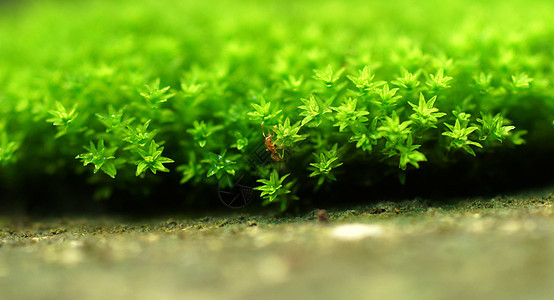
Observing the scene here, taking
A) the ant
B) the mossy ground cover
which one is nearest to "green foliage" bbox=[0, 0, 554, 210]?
the ant

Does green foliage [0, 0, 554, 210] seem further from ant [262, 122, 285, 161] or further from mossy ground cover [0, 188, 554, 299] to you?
mossy ground cover [0, 188, 554, 299]

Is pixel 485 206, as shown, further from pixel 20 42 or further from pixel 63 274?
pixel 20 42

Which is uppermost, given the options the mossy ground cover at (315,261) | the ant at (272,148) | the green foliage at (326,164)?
the ant at (272,148)

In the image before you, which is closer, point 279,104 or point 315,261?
point 315,261

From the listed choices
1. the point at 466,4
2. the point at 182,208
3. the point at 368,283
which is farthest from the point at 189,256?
the point at 466,4

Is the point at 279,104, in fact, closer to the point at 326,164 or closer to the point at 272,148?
the point at 272,148

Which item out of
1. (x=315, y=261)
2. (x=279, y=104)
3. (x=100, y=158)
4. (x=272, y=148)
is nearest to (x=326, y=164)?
(x=272, y=148)

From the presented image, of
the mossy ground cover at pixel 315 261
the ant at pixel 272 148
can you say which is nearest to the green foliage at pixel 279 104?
the ant at pixel 272 148

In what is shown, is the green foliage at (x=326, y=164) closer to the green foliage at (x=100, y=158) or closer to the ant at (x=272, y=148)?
the ant at (x=272, y=148)
